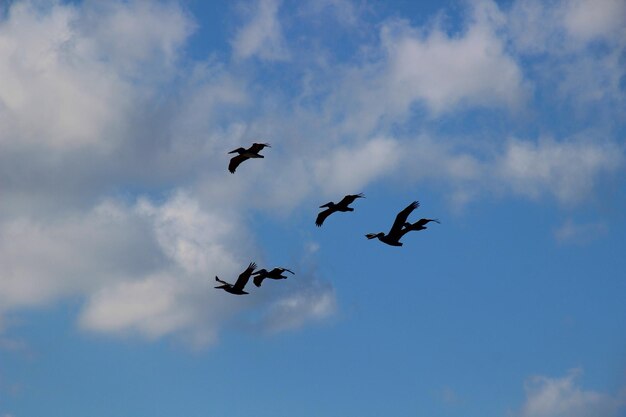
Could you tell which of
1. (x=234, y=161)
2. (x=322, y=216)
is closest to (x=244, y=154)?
(x=234, y=161)

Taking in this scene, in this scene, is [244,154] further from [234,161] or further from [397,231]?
[397,231]

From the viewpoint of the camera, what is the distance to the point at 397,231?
2302 inches

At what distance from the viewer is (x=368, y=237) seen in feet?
191

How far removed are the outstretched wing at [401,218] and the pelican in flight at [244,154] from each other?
29.1 ft

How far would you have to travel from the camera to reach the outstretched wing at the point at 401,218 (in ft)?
186

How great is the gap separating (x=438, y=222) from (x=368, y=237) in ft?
14.0

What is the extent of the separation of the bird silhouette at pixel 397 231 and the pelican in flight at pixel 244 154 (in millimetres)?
8201

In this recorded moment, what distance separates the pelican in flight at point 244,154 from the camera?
57500 mm

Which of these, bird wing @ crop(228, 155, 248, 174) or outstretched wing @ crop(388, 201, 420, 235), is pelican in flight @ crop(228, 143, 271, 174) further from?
outstretched wing @ crop(388, 201, 420, 235)

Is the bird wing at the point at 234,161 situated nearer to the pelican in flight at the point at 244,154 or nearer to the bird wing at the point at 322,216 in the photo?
the pelican in flight at the point at 244,154

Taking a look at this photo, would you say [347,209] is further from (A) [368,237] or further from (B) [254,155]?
(B) [254,155]

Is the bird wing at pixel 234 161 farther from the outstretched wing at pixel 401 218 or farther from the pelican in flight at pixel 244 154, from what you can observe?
the outstretched wing at pixel 401 218

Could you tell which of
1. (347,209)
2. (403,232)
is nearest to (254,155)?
(347,209)

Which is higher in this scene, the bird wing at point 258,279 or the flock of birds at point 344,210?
the flock of birds at point 344,210
